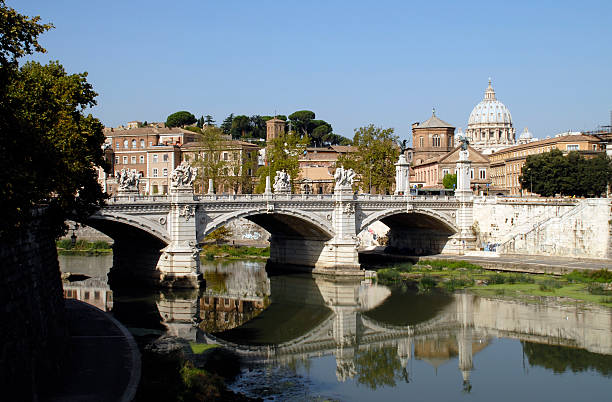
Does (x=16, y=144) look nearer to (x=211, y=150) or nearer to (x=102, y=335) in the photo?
(x=102, y=335)

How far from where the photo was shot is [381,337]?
106ft

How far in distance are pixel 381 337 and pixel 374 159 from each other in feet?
115

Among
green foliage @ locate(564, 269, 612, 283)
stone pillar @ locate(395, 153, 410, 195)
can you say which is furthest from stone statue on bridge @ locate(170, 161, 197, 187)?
green foliage @ locate(564, 269, 612, 283)

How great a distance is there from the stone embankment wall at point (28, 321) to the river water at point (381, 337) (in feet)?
21.3

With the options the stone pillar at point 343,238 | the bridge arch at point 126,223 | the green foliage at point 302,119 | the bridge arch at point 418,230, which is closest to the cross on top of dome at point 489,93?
the green foliage at point 302,119

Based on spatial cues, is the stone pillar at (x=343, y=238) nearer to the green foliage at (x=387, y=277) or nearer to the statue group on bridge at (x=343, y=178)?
the statue group on bridge at (x=343, y=178)

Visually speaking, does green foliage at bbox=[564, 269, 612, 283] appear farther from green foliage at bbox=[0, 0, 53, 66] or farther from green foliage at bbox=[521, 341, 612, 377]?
green foliage at bbox=[0, 0, 53, 66]

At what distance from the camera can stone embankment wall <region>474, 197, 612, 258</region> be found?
4747cm

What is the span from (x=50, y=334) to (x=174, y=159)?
6707 centimetres

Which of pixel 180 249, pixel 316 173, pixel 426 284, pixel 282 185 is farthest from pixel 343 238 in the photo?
pixel 316 173

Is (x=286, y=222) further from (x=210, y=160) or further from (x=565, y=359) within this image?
(x=565, y=359)

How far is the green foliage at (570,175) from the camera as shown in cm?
6231

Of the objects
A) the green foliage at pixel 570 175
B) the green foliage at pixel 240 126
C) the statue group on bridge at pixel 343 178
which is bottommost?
the statue group on bridge at pixel 343 178

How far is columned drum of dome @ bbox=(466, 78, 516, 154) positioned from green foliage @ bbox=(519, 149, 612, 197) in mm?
83465
